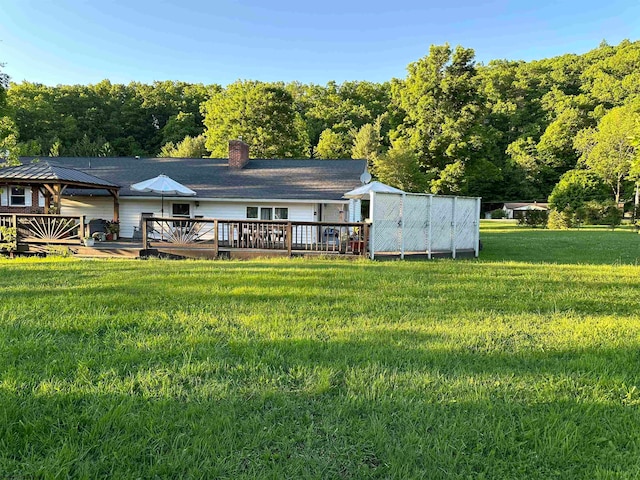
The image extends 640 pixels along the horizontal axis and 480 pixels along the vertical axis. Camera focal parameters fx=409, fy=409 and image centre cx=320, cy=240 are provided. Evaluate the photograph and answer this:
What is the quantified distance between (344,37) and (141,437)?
39.8m

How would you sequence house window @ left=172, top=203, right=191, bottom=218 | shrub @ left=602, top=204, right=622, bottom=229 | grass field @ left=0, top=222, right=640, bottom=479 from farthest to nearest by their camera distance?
shrub @ left=602, top=204, right=622, bottom=229 → house window @ left=172, top=203, right=191, bottom=218 → grass field @ left=0, top=222, right=640, bottom=479

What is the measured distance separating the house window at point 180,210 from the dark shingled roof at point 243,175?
0.88 m

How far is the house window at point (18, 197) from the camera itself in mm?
17953

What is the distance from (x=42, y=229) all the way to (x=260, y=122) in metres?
25.1

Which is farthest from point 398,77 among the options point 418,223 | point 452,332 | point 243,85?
point 452,332

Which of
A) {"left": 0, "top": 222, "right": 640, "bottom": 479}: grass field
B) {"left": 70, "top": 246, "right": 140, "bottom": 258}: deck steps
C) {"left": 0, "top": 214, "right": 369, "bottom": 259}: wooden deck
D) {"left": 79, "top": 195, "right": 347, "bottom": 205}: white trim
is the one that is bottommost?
{"left": 0, "top": 222, "right": 640, "bottom": 479}: grass field

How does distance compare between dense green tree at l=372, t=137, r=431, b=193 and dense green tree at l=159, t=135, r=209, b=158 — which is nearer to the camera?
dense green tree at l=372, t=137, r=431, b=193

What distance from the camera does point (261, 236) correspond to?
499 inches

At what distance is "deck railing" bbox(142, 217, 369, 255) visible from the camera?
39.7ft

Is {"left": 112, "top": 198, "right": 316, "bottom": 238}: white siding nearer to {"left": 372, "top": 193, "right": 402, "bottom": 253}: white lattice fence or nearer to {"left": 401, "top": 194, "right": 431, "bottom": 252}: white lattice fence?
{"left": 372, "top": 193, "right": 402, "bottom": 253}: white lattice fence

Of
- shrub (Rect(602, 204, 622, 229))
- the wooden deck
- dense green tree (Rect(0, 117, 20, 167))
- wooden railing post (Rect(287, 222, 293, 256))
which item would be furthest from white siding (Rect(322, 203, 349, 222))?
shrub (Rect(602, 204, 622, 229))

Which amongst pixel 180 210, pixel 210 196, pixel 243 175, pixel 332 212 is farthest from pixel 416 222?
pixel 180 210

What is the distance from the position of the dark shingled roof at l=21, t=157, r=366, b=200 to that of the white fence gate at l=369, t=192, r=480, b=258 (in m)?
5.37

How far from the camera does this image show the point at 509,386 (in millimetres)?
3096
